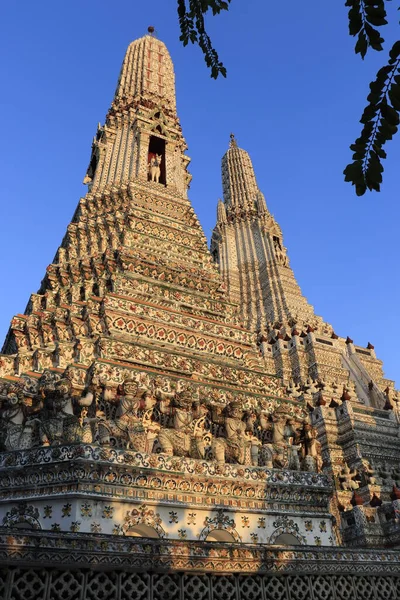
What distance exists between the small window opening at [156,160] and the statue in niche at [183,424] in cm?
1349

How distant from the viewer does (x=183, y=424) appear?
10648mm

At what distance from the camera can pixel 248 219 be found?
53031 mm

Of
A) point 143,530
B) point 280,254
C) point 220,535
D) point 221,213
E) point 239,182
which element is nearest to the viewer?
point 143,530

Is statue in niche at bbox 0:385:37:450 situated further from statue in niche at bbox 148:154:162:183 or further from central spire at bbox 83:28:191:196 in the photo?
statue in niche at bbox 148:154:162:183

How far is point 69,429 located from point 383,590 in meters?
5.97

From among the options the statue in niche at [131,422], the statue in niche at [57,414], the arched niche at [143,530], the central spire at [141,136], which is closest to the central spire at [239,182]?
the central spire at [141,136]

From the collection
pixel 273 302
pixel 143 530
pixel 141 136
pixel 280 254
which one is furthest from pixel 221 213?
pixel 143 530

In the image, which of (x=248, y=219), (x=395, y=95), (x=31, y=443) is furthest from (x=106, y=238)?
(x=248, y=219)

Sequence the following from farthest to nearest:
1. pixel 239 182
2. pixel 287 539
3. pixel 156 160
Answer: pixel 239 182 → pixel 156 160 → pixel 287 539

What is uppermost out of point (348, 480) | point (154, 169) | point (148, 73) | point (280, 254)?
point (280, 254)

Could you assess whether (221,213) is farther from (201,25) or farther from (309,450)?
(201,25)

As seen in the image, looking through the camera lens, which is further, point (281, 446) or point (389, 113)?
point (281, 446)

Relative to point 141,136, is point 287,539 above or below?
below

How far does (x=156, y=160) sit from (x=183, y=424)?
51.8 feet
